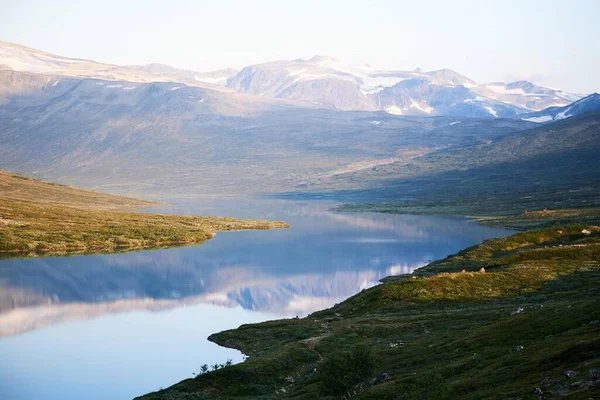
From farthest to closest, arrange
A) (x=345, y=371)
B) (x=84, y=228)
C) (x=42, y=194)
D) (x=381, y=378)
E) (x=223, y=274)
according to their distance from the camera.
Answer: (x=42, y=194), (x=84, y=228), (x=223, y=274), (x=381, y=378), (x=345, y=371)

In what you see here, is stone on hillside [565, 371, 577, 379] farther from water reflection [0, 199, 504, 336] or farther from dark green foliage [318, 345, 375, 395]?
water reflection [0, 199, 504, 336]

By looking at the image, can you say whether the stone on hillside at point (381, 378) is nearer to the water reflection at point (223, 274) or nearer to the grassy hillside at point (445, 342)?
the grassy hillside at point (445, 342)

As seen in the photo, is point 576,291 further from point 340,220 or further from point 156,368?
point 340,220

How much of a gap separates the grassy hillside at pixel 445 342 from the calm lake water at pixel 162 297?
6.65 metres

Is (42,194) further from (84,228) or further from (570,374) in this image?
(570,374)

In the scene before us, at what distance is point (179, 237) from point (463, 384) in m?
108

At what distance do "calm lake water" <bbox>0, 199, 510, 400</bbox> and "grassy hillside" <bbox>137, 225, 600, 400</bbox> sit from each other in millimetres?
6652

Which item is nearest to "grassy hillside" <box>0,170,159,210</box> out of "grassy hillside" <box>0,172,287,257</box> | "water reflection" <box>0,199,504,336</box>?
"grassy hillside" <box>0,172,287,257</box>

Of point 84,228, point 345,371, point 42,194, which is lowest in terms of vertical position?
point 84,228

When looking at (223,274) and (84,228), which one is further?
(84,228)

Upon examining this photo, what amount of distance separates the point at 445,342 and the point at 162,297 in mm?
48663

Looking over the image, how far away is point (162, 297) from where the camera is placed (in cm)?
8162

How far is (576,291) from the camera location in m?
50.5

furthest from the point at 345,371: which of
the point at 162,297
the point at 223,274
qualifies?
the point at 223,274
